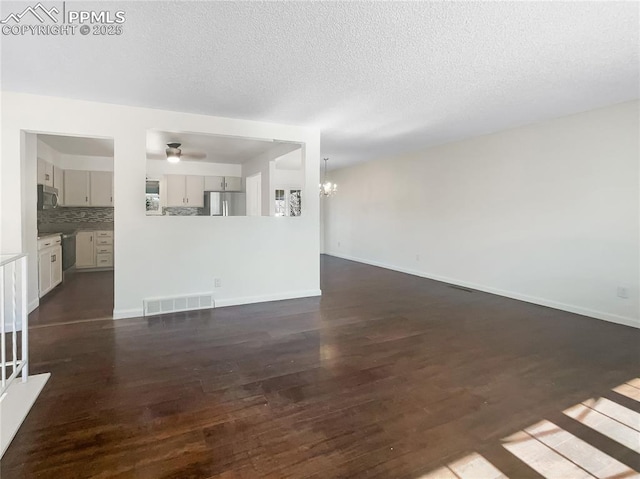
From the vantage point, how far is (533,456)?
168 centimetres

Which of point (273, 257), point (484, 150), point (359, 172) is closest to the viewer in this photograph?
point (273, 257)

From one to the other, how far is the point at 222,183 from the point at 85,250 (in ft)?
10.5

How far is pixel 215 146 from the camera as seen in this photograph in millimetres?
5863

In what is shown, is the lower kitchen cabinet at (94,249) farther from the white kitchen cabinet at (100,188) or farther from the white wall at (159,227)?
the white wall at (159,227)

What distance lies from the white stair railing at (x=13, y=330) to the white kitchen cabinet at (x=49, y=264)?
1.08 m

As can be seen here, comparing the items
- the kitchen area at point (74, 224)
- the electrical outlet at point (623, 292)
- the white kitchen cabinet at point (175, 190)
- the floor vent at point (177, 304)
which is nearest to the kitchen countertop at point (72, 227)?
the kitchen area at point (74, 224)

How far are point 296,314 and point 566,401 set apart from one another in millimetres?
2708

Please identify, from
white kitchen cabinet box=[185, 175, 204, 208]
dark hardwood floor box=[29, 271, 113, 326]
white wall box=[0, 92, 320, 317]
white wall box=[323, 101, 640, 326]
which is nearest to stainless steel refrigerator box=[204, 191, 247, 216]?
white kitchen cabinet box=[185, 175, 204, 208]

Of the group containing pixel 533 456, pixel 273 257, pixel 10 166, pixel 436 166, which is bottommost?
pixel 533 456

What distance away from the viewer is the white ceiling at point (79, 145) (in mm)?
5261

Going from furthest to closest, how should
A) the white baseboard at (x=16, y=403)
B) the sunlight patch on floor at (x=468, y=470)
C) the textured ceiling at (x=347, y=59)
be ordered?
1. the textured ceiling at (x=347, y=59)
2. the white baseboard at (x=16, y=403)
3. the sunlight patch on floor at (x=468, y=470)

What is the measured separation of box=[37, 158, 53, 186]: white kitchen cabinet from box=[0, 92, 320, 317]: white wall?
1.56 metres

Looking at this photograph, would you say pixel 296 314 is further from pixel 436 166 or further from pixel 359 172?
pixel 359 172

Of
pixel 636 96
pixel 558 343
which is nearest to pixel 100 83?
pixel 558 343
